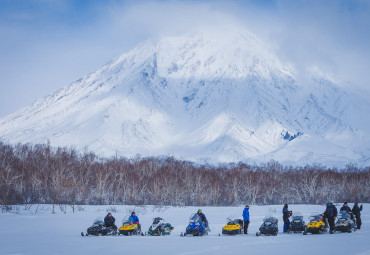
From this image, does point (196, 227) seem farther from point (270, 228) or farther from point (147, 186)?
point (147, 186)

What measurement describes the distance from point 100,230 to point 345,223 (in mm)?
14888

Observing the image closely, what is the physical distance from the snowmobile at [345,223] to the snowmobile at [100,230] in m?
13.8

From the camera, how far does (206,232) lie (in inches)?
1024

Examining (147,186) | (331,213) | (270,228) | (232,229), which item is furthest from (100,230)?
(147,186)

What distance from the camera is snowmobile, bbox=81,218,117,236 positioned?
84.2 feet

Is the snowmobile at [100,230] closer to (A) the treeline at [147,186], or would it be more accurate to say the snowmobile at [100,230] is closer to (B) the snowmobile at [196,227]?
(B) the snowmobile at [196,227]

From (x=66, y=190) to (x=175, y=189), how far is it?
70.0 ft

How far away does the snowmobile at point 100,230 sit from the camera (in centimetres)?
2566

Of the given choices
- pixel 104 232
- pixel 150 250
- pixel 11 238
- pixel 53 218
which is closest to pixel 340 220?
pixel 150 250

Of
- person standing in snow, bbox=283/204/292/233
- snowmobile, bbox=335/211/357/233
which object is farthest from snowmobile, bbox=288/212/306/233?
snowmobile, bbox=335/211/357/233

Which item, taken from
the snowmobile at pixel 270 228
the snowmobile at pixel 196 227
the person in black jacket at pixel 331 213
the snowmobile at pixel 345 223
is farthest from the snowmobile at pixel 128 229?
the snowmobile at pixel 345 223

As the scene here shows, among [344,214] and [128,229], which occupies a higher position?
[344,214]

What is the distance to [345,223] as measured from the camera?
24844 millimetres

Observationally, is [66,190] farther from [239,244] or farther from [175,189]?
[239,244]
